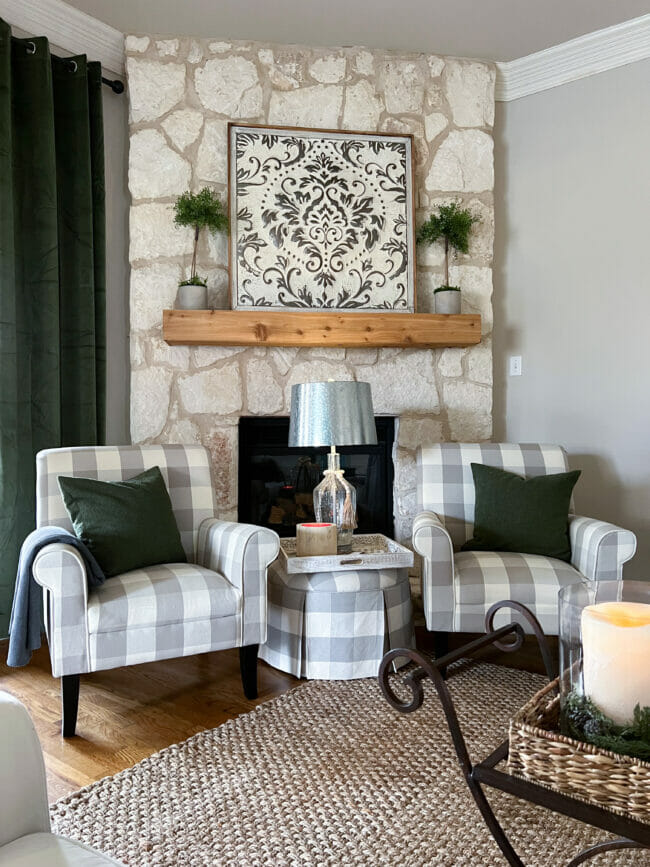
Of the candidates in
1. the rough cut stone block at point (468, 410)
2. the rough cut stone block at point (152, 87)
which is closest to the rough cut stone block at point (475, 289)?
the rough cut stone block at point (468, 410)

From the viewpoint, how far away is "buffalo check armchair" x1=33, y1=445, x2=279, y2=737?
2094 mm

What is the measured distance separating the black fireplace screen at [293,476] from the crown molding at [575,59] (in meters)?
1.85

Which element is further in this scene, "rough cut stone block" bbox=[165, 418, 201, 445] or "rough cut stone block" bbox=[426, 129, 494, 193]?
"rough cut stone block" bbox=[426, 129, 494, 193]

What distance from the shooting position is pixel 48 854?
93 centimetres

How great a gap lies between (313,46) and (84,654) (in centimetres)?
290

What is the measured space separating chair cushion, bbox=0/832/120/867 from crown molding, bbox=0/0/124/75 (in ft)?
10.2

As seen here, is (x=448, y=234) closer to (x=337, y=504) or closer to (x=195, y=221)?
(x=195, y=221)

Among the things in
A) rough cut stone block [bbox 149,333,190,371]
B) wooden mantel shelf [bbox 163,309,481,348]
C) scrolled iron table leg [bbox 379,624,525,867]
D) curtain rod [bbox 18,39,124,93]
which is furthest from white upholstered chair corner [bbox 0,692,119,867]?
curtain rod [bbox 18,39,124,93]

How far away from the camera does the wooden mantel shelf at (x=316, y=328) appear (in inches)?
123

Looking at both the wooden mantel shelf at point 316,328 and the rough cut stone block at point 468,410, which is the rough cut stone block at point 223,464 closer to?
the wooden mantel shelf at point 316,328

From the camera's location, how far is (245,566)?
2.33 meters

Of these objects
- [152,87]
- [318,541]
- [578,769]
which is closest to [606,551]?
[318,541]

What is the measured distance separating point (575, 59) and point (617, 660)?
10.8 feet

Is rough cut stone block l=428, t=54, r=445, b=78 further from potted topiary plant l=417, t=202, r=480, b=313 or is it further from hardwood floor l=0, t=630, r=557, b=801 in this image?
hardwood floor l=0, t=630, r=557, b=801
